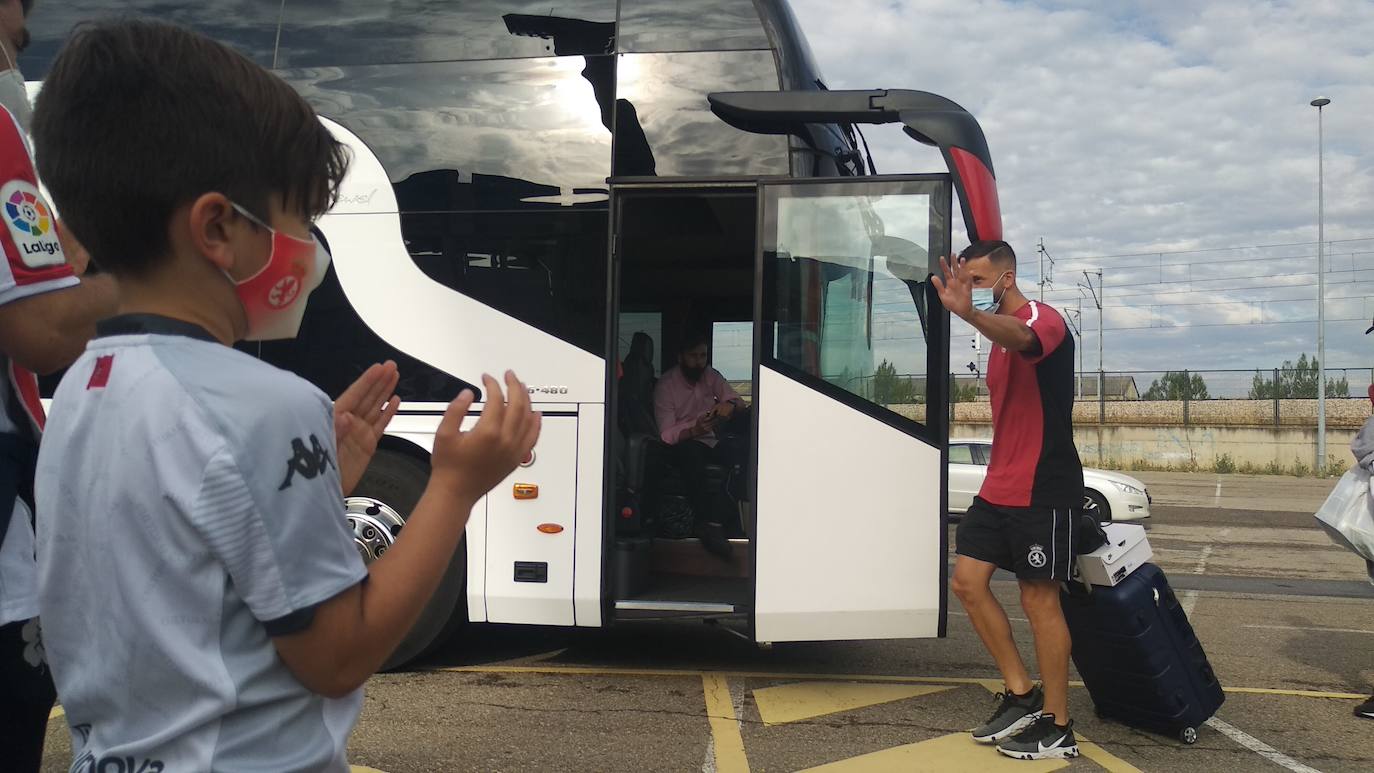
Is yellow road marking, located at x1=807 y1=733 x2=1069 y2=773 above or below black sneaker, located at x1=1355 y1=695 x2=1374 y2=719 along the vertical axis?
below

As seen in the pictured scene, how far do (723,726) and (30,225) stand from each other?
3.86m

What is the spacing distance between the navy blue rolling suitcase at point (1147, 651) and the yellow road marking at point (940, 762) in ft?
1.85

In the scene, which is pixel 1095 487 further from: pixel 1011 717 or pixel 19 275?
pixel 19 275

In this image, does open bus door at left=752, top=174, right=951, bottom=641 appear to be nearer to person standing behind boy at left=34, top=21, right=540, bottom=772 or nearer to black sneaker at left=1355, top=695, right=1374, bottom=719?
black sneaker at left=1355, top=695, right=1374, bottom=719

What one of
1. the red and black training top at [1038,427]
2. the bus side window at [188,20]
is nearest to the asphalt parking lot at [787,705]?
the red and black training top at [1038,427]

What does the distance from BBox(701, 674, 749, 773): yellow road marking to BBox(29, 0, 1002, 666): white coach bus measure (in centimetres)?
41

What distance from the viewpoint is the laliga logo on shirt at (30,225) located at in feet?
5.80

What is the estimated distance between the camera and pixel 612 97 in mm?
5625

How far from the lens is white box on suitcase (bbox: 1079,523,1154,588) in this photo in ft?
15.3

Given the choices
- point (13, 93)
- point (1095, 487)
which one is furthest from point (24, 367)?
point (1095, 487)

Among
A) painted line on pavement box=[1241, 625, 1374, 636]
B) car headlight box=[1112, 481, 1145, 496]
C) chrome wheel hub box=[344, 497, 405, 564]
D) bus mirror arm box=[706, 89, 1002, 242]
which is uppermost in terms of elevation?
bus mirror arm box=[706, 89, 1002, 242]

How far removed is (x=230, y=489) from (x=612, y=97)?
15.8ft

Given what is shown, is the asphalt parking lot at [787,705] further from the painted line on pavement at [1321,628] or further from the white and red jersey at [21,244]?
the white and red jersey at [21,244]

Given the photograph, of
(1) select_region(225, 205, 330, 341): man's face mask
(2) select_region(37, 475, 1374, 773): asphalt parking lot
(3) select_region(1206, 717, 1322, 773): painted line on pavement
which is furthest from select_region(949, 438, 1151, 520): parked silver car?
(1) select_region(225, 205, 330, 341): man's face mask
